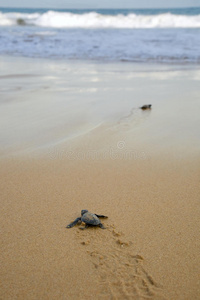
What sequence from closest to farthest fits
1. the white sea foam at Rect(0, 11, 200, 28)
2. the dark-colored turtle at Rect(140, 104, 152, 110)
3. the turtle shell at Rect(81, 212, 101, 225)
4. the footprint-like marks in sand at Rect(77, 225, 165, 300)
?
the footprint-like marks in sand at Rect(77, 225, 165, 300) → the turtle shell at Rect(81, 212, 101, 225) → the dark-colored turtle at Rect(140, 104, 152, 110) → the white sea foam at Rect(0, 11, 200, 28)

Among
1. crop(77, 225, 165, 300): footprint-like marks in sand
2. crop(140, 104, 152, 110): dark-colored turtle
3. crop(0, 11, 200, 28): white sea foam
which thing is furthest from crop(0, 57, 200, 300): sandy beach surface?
crop(0, 11, 200, 28): white sea foam

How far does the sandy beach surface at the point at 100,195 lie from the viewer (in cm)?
177

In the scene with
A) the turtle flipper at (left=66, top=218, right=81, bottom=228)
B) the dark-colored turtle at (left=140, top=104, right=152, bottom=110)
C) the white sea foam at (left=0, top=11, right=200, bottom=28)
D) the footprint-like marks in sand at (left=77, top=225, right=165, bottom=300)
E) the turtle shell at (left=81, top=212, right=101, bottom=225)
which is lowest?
the footprint-like marks in sand at (left=77, top=225, right=165, bottom=300)

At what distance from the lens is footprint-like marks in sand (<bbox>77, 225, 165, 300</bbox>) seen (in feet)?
5.50

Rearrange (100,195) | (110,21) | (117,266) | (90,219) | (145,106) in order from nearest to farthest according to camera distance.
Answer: (117,266)
(90,219)
(100,195)
(145,106)
(110,21)

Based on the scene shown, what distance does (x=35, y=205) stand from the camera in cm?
246

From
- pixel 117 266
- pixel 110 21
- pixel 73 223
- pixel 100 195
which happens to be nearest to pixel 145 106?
pixel 100 195

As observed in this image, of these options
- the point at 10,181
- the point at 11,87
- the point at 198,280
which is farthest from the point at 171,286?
the point at 11,87

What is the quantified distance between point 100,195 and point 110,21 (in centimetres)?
4197

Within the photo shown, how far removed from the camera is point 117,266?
184 cm

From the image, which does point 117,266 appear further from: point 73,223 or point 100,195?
point 100,195

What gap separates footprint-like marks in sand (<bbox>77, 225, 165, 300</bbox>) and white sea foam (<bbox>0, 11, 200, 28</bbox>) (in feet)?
122

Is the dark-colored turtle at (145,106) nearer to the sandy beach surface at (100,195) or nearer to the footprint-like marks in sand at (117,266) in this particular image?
the sandy beach surface at (100,195)

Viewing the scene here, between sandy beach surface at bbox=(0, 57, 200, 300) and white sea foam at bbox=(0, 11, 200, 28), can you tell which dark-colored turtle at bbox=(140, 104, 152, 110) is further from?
white sea foam at bbox=(0, 11, 200, 28)
